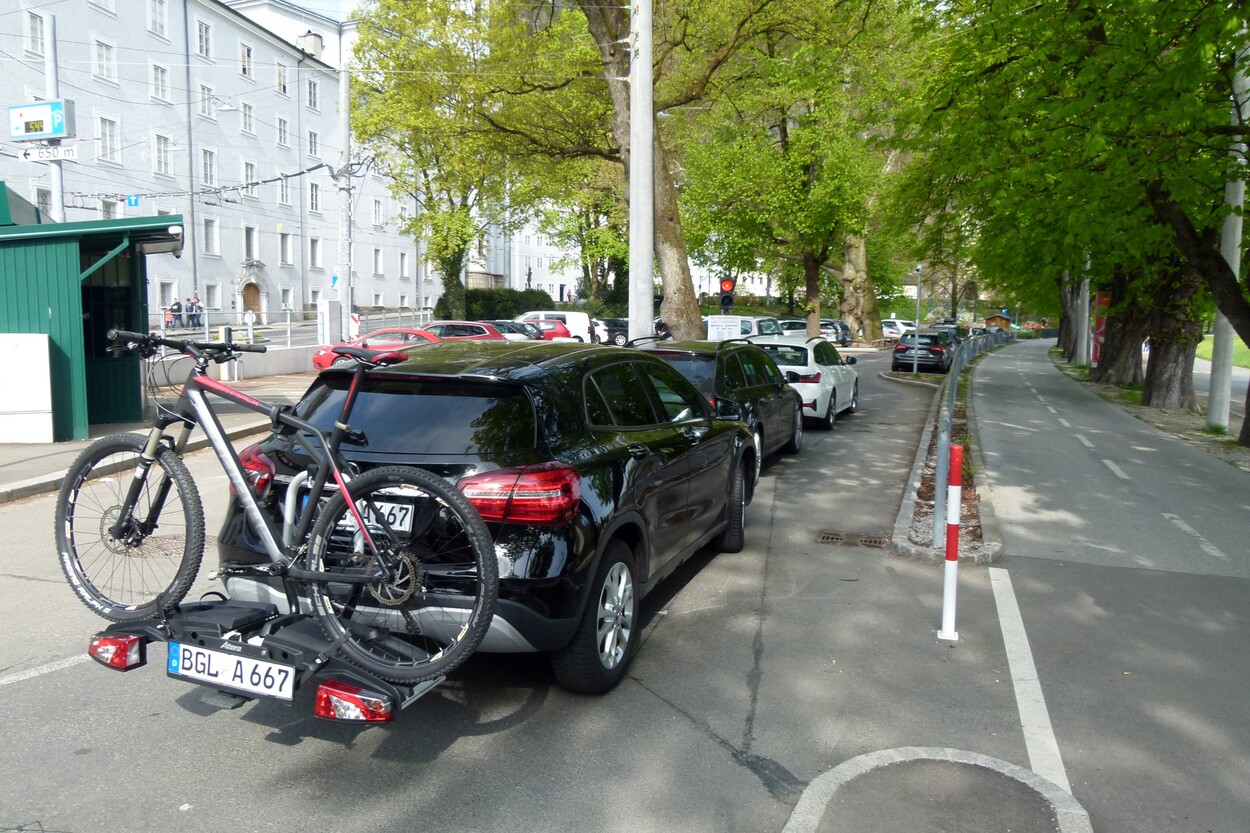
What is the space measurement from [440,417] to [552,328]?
3098cm

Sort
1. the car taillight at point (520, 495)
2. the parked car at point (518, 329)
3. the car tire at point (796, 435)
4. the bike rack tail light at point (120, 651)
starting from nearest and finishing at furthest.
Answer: the bike rack tail light at point (120, 651) < the car taillight at point (520, 495) < the car tire at point (796, 435) < the parked car at point (518, 329)

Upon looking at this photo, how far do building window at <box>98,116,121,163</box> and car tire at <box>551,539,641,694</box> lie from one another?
3954cm

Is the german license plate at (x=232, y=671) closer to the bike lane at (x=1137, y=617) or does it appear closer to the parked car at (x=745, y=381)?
the bike lane at (x=1137, y=617)

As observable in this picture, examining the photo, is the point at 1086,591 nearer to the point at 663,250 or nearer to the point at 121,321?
the point at 663,250

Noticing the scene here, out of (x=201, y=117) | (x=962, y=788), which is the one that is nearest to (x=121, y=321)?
(x=962, y=788)

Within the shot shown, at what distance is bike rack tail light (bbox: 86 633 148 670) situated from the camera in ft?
12.7

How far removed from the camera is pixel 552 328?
3509 cm

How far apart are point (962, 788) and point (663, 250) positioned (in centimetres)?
1456

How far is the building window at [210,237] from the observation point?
42750mm

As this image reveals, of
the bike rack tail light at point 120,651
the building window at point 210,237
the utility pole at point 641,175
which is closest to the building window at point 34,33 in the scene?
the building window at point 210,237

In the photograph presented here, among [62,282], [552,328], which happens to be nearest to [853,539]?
[62,282]

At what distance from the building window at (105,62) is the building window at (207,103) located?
14.9 feet

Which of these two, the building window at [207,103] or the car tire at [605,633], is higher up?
the building window at [207,103]

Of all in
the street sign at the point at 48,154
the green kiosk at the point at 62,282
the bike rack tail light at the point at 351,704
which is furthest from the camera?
the street sign at the point at 48,154
